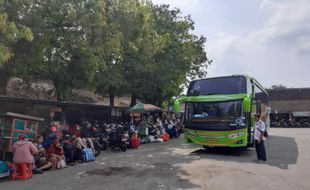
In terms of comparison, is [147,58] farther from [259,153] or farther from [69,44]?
[259,153]

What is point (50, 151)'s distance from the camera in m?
12.9

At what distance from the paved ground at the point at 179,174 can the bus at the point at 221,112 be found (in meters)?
0.83

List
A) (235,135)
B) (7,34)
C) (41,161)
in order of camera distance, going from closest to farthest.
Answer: (7,34), (41,161), (235,135)

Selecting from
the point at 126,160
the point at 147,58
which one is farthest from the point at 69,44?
the point at 147,58

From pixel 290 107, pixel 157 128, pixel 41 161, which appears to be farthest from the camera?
pixel 290 107

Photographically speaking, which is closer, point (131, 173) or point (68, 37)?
point (131, 173)

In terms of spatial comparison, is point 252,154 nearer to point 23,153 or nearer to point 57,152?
point 57,152

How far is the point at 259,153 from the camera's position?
1366 centimetres

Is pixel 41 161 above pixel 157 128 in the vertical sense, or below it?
below

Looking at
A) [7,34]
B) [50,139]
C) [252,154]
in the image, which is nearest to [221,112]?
[252,154]

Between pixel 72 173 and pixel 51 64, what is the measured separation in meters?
6.27

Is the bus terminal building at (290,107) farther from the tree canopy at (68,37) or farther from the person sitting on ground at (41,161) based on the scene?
the person sitting on ground at (41,161)

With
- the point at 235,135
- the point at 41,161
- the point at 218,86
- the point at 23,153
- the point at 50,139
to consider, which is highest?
the point at 218,86

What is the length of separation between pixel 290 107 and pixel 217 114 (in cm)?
4071
